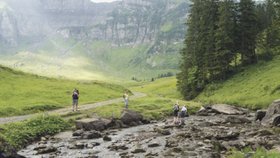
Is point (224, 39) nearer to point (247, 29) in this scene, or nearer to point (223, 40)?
point (223, 40)

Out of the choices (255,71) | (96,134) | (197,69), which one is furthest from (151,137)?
(197,69)

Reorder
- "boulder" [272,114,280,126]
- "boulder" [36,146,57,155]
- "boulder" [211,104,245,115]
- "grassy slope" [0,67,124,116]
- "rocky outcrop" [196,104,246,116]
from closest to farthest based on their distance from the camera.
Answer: "boulder" [36,146,57,155] < "boulder" [272,114,280,126] < "grassy slope" [0,67,124,116] < "boulder" [211,104,245,115] < "rocky outcrop" [196,104,246,116]

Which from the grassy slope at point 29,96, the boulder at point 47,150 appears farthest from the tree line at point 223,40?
the boulder at point 47,150

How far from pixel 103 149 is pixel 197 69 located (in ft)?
228

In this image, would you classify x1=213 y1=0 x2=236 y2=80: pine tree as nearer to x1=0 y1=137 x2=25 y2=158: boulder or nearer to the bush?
the bush

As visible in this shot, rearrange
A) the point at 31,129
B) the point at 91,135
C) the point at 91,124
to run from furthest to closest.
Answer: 1. the point at 91,124
2. the point at 31,129
3. the point at 91,135

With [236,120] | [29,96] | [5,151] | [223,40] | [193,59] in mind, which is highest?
[223,40]

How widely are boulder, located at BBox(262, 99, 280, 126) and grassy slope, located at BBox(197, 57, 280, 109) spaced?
633 inches

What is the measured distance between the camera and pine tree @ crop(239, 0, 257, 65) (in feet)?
341

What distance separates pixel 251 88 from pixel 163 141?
45668mm

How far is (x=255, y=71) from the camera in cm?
9531

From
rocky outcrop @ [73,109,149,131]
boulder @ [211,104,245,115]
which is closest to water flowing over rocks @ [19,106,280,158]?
rocky outcrop @ [73,109,149,131]

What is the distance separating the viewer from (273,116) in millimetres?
55438

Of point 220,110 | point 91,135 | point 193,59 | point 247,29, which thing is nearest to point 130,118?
point 91,135
